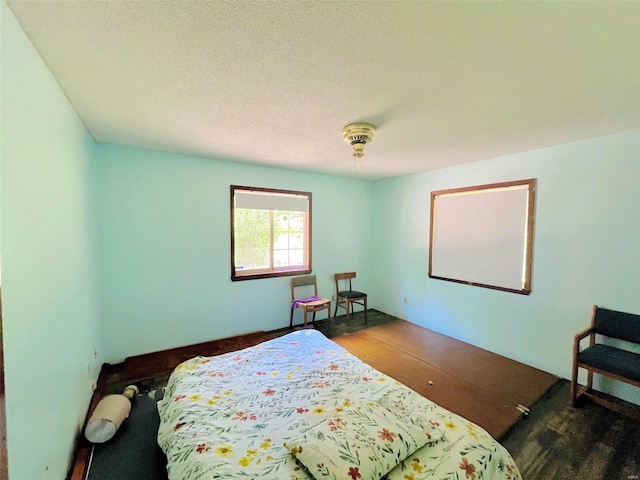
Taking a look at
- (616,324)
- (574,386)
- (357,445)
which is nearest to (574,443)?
(574,386)

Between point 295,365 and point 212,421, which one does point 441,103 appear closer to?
point 295,365

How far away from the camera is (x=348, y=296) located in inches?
168

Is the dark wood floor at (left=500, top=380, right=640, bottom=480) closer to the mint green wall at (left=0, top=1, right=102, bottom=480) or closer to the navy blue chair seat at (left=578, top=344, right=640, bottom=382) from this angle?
the navy blue chair seat at (left=578, top=344, right=640, bottom=382)

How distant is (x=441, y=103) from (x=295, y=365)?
7.34 feet

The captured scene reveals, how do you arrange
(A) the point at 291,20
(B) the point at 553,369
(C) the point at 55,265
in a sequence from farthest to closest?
1. (B) the point at 553,369
2. (C) the point at 55,265
3. (A) the point at 291,20

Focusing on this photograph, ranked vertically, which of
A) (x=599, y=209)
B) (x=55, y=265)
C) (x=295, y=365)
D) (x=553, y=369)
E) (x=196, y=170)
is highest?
(x=196, y=170)

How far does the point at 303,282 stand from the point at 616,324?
347 cm

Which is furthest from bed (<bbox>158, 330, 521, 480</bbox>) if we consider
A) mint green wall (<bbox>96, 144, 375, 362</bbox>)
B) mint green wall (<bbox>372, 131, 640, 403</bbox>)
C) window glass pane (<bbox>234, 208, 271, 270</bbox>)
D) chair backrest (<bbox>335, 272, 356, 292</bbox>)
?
chair backrest (<bbox>335, 272, 356, 292</bbox>)

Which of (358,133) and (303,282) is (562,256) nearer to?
(358,133)

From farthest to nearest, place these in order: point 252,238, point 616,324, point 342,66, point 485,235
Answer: point 252,238
point 485,235
point 616,324
point 342,66

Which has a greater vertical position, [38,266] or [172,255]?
[38,266]

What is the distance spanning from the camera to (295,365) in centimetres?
207

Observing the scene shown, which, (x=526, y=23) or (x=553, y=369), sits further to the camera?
(x=553, y=369)

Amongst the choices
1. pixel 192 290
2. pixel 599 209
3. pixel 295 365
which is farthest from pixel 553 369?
pixel 192 290
